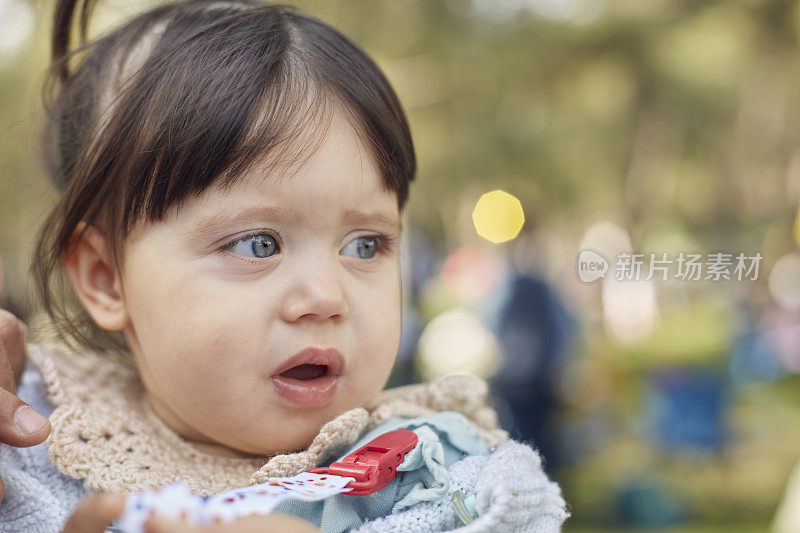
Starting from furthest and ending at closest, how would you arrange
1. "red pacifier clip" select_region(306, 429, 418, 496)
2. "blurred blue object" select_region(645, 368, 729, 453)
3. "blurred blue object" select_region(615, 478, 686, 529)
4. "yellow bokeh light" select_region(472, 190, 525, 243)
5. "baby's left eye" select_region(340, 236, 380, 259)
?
"yellow bokeh light" select_region(472, 190, 525, 243), "blurred blue object" select_region(645, 368, 729, 453), "blurred blue object" select_region(615, 478, 686, 529), "baby's left eye" select_region(340, 236, 380, 259), "red pacifier clip" select_region(306, 429, 418, 496)

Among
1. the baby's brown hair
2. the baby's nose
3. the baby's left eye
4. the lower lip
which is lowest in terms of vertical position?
the lower lip

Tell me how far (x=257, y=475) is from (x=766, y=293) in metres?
4.38

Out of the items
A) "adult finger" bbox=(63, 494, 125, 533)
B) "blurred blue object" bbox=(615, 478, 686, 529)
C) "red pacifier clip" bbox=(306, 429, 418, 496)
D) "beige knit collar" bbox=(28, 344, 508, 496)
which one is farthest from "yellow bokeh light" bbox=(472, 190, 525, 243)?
"adult finger" bbox=(63, 494, 125, 533)

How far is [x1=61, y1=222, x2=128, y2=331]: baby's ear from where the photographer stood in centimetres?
122

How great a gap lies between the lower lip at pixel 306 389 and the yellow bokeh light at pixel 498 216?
4.05 m

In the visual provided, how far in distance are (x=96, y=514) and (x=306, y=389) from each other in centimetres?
40

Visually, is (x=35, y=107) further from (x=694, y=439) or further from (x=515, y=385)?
(x=694, y=439)

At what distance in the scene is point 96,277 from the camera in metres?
1.26

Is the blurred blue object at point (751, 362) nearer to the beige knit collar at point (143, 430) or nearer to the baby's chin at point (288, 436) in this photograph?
the beige knit collar at point (143, 430)

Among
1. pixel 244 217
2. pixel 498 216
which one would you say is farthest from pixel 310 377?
pixel 498 216

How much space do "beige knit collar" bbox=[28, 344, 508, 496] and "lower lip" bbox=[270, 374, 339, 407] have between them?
0.05 metres

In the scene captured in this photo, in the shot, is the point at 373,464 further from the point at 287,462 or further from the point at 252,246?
the point at 252,246

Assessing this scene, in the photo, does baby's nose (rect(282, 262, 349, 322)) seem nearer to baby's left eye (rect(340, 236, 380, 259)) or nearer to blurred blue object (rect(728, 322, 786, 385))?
baby's left eye (rect(340, 236, 380, 259))

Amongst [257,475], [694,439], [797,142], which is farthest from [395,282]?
[797,142]
